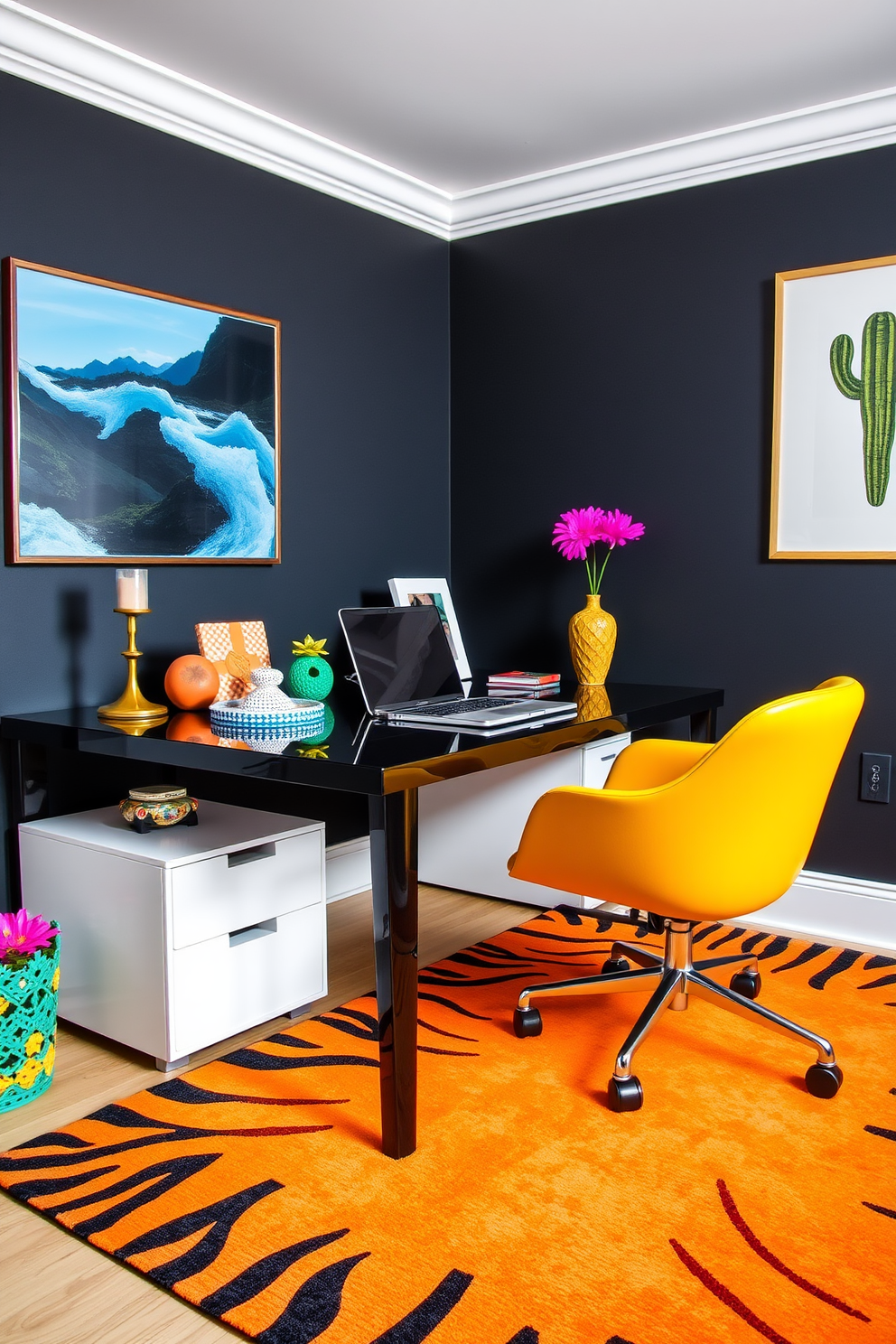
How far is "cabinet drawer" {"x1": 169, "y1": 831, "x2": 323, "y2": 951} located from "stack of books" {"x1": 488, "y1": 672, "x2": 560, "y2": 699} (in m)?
0.67

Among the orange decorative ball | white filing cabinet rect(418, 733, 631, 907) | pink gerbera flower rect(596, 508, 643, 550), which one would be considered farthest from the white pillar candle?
pink gerbera flower rect(596, 508, 643, 550)

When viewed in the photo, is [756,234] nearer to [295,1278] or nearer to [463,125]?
[463,125]

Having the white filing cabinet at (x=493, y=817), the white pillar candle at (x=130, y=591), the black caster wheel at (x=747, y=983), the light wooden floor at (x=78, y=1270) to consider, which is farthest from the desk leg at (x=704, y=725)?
the white pillar candle at (x=130, y=591)

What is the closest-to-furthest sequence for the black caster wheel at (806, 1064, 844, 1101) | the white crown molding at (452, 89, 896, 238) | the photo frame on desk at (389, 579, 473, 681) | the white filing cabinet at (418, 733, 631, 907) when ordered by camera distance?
the black caster wheel at (806, 1064, 844, 1101)
the white crown molding at (452, 89, 896, 238)
the white filing cabinet at (418, 733, 631, 907)
the photo frame on desk at (389, 579, 473, 681)

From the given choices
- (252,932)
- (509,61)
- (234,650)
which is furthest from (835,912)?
(509,61)

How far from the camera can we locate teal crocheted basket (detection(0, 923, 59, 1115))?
192 cm

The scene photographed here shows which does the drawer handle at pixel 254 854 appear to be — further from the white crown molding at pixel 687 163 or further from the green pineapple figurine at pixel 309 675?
the white crown molding at pixel 687 163

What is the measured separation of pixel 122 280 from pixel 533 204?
1.44 m

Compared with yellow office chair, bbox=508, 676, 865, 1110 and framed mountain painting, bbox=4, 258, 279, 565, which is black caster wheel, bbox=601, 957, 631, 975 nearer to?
yellow office chair, bbox=508, 676, 865, 1110

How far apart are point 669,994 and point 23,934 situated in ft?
4.18

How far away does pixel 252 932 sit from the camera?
2281mm

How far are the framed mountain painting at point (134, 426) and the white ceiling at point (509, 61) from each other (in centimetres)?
57

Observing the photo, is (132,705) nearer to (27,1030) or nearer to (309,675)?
(309,675)

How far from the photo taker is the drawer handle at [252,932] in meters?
2.24
